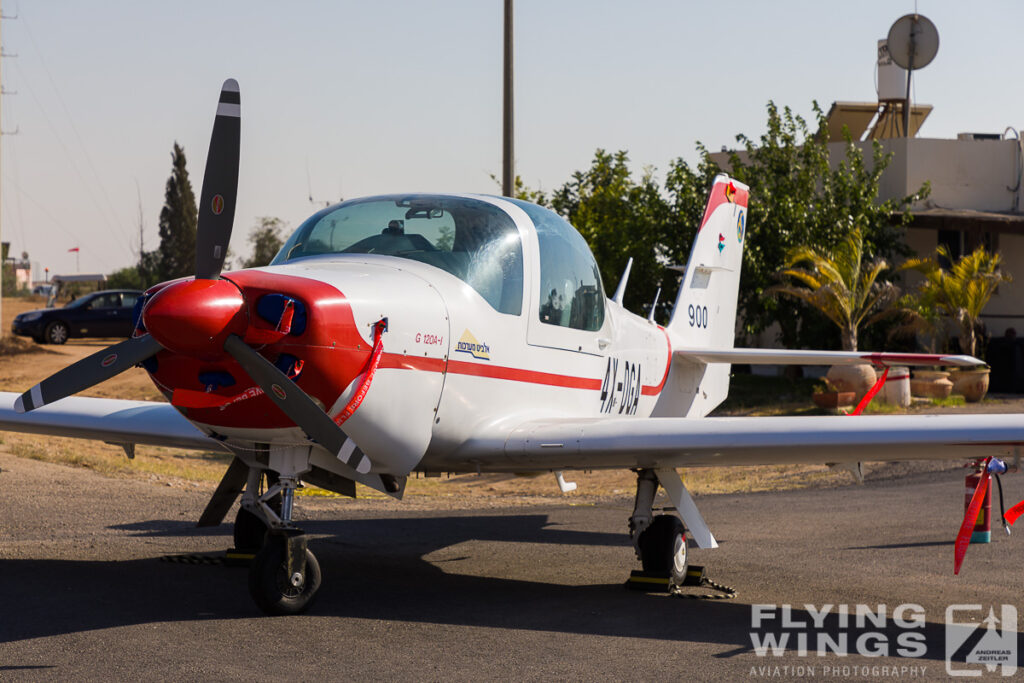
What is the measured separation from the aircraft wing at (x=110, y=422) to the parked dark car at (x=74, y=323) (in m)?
27.6

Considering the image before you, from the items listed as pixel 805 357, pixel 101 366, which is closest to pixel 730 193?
pixel 805 357

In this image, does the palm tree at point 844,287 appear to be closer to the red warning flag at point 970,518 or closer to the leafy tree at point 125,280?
the red warning flag at point 970,518

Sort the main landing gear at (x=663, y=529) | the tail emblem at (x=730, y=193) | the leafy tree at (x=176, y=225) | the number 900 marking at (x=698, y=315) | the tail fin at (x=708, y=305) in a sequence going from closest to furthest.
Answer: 1. the main landing gear at (x=663, y=529)
2. the tail fin at (x=708, y=305)
3. the number 900 marking at (x=698, y=315)
4. the tail emblem at (x=730, y=193)
5. the leafy tree at (x=176, y=225)

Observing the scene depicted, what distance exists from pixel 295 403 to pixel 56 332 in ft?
105

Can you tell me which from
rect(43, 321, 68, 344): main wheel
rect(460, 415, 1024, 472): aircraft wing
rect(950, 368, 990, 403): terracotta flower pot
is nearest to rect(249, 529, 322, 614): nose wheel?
rect(460, 415, 1024, 472): aircraft wing

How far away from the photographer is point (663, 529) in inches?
292

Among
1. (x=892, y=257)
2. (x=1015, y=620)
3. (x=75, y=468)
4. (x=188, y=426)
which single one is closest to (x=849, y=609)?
(x=1015, y=620)

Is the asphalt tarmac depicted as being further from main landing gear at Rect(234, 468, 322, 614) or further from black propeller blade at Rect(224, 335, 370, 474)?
black propeller blade at Rect(224, 335, 370, 474)

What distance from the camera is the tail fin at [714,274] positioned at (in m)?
11.1

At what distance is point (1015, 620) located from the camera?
20.7 ft

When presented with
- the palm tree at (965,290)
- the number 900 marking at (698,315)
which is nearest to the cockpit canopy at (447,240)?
the number 900 marking at (698,315)

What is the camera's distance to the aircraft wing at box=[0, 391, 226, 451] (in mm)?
7836

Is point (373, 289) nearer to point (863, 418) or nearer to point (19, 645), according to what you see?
point (19, 645)

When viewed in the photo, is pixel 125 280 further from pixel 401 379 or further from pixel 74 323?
pixel 401 379
